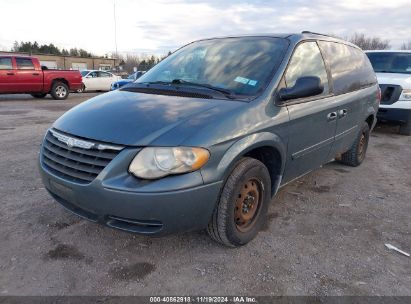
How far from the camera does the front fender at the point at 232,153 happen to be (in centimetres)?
254

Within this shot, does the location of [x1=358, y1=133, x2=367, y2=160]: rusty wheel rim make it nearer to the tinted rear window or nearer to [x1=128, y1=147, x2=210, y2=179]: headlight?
the tinted rear window

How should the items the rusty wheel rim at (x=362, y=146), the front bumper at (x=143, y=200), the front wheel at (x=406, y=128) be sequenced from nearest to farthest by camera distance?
the front bumper at (x=143, y=200), the rusty wheel rim at (x=362, y=146), the front wheel at (x=406, y=128)

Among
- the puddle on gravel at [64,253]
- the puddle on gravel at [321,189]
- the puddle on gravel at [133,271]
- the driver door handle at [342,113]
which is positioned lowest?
the puddle on gravel at [321,189]

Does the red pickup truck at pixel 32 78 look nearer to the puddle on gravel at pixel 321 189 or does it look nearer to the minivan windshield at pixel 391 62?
the minivan windshield at pixel 391 62

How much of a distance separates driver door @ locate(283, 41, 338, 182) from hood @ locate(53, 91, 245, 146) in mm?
753

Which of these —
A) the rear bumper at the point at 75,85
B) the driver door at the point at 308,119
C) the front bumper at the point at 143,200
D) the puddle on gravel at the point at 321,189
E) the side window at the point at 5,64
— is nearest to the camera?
the front bumper at the point at 143,200

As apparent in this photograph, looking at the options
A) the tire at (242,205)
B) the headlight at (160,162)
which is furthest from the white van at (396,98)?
the headlight at (160,162)

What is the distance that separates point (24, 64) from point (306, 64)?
14.1 metres

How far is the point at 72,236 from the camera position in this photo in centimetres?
316

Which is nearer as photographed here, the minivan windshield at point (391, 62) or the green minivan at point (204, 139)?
the green minivan at point (204, 139)

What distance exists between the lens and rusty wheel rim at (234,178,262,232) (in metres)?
2.95

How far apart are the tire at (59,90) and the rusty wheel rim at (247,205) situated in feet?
48.0

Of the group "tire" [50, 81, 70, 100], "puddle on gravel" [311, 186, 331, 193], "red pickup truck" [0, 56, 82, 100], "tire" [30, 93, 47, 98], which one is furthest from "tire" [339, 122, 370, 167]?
"tire" [30, 93, 47, 98]

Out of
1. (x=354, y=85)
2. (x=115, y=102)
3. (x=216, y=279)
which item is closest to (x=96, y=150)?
(x=115, y=102)
